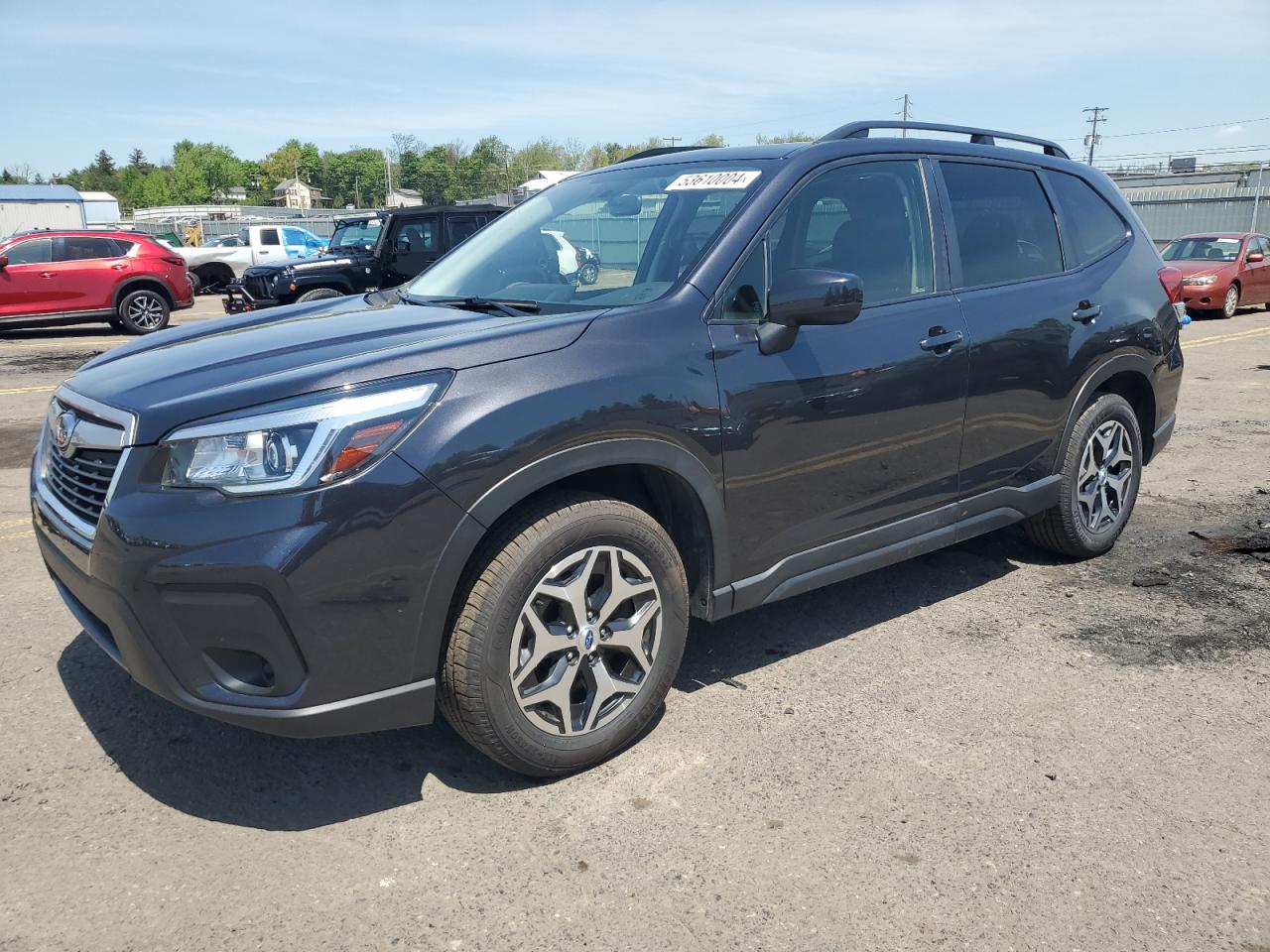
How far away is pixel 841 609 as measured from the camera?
457cm

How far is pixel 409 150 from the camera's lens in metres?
128

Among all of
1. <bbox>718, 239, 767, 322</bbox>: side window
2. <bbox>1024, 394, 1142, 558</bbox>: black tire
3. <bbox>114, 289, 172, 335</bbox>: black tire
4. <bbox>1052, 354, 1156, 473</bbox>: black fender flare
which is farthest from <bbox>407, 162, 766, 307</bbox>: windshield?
<bbox>114, 289, 172, 335</bbox>: black tire

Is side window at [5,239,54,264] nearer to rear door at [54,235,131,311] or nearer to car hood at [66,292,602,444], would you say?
rear door at [54,235,131,311]

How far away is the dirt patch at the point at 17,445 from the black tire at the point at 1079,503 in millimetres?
6317


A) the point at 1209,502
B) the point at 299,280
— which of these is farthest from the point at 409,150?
the point at 1209,502

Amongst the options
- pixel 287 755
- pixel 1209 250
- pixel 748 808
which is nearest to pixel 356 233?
pixel 287 755

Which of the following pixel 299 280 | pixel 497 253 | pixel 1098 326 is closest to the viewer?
pixel 497 253

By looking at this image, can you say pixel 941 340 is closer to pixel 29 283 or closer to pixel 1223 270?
pixel 29 283

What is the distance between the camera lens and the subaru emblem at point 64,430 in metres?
3.05

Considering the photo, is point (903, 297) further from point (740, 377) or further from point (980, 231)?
point (740, 377)

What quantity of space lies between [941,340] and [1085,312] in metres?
1.08

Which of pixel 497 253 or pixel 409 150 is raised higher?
pixel 409 150

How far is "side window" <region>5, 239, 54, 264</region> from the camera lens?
16.6 meters

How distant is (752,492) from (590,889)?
4.38 ft
